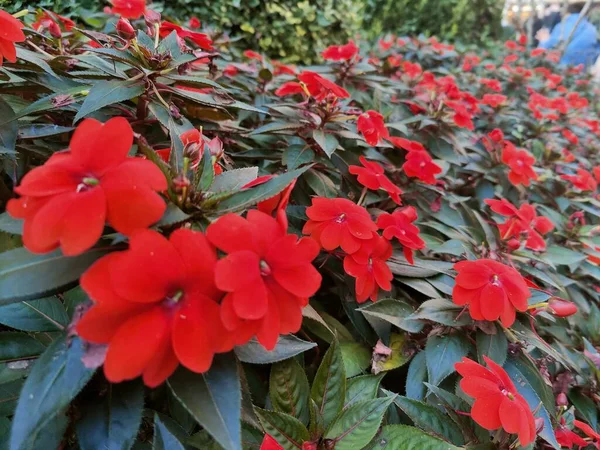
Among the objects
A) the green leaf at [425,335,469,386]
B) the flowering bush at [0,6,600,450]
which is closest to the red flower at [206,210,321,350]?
the flowering bush at [0,6,600,450]

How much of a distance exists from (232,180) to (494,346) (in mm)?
742

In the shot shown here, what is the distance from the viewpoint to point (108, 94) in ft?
3.18

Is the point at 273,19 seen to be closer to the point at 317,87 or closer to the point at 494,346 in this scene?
the point at 317,87

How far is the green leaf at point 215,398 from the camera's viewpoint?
0.55 metres

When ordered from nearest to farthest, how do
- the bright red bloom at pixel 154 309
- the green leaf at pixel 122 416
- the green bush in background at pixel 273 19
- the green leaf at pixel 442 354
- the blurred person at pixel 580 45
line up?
1. the bright red bloom at pixel 154 309
2. the green leaf at pixel 122 416
3. the green leaf at pixel 442 354
4. the green bush in background at pixel 273 19
5. the blurred person at pixel 580 45

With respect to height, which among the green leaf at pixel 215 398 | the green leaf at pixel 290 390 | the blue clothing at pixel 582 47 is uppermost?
the green leaf at pixel 215 398

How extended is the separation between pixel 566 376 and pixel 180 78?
4.63 feet

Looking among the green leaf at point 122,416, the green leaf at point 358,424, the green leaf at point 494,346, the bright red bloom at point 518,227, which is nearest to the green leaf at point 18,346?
the green leaf at point 122,416

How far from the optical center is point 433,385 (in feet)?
3.21

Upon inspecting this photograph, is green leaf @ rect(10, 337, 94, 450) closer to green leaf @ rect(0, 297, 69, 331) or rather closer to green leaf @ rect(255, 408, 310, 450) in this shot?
green leaf @ rect(0, 297, 69, 331)

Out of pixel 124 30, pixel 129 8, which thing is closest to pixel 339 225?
pixel 124 30

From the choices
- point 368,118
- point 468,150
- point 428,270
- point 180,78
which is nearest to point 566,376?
point 428,270

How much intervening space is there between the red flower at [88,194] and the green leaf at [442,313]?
0.75m

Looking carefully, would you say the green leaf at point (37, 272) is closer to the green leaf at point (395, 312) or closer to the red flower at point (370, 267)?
the red flower at point (370, 267)
